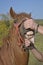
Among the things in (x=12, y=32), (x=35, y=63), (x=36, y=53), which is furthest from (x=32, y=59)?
(x=12, y=32)

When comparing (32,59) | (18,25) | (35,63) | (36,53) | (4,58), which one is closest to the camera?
(18,25)

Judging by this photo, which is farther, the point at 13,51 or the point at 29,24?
the point at 13,51

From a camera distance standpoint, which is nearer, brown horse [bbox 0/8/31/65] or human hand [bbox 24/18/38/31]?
human hand [bbox 24/18/38/31]

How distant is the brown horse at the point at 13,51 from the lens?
331cm

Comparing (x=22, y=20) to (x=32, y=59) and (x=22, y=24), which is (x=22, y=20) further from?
(x=32, y=59)

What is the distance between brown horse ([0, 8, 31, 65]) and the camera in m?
3.31

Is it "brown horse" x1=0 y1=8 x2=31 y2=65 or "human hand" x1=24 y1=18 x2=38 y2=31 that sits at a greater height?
"human hand" x1=24 y1=18 x2=38 y2=31

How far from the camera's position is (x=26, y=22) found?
3115mm

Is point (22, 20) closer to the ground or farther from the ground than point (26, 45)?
farther from the ground

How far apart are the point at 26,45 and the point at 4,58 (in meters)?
0.44

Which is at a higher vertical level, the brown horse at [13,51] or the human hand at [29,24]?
the human hand at [29,24]

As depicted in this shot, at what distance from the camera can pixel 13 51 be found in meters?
3.39

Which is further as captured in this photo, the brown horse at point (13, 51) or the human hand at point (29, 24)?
the brown horse at point (13, 51)

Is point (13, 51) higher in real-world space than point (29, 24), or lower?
lower
